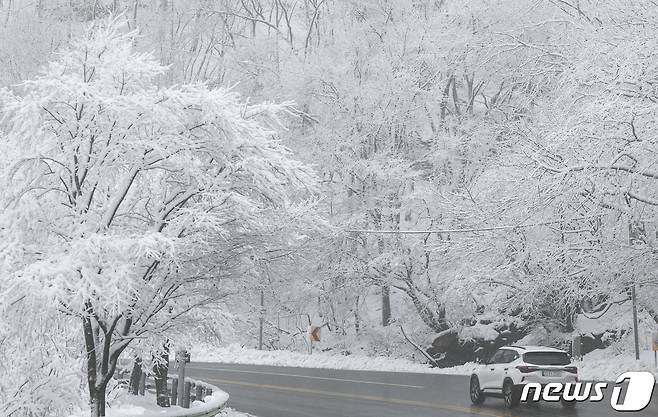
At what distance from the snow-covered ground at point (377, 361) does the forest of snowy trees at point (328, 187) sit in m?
1.45

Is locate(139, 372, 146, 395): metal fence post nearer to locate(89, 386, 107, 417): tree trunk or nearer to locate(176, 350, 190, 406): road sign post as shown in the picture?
locate(176, 350, 190, 406): road sign post

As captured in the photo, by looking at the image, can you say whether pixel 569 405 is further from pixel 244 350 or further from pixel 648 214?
pixel 244 350

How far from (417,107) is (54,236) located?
79.1 feet

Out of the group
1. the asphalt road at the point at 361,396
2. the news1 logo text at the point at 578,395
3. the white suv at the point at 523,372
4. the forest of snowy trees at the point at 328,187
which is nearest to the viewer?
the forest of snowy trees at the point at 328,187

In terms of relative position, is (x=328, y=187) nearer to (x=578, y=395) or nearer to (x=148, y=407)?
(x=148, y=407)

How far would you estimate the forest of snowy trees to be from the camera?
12.8m

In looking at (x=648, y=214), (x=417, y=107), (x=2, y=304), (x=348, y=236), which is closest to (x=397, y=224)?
(x=348, y=236)

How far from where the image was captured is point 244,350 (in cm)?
4581

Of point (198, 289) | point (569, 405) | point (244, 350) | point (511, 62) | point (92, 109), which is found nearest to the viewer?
point (92, 109)

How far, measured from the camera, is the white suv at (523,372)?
60.1ft

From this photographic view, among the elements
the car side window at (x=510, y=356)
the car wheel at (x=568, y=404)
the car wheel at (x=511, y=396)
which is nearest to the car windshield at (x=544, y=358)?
the car side window at (x=510, y=356)

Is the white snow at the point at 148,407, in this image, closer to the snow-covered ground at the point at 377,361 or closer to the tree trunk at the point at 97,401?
the tree trunk at the point at 97,401

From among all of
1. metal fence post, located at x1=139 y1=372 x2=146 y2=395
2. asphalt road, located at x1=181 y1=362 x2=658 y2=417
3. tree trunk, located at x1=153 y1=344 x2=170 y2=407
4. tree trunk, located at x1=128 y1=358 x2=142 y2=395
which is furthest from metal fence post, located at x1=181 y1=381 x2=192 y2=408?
metal fence post, located at x1=139 y1=372 x2=146 y2=395

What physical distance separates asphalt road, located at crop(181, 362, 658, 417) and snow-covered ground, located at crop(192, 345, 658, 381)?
2.22 m
